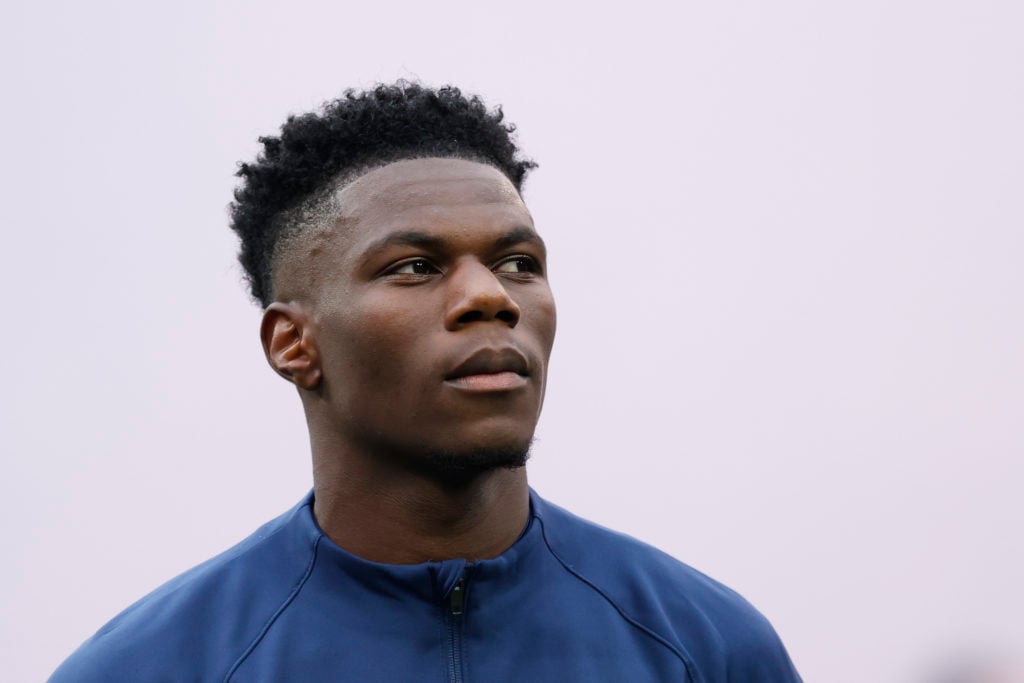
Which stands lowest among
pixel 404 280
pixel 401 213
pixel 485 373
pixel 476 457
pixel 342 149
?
pixel 476 457

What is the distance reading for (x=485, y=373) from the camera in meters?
2.88

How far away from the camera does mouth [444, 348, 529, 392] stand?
9.37 feet

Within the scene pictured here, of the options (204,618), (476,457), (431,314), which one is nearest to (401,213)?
(431,314)

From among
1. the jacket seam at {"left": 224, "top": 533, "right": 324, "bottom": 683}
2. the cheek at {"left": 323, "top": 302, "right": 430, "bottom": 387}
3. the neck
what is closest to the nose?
the cheek at {"left": 323, "top": 302, "right": 430, "bottom": 387}

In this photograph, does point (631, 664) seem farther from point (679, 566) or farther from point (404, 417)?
point (404, 417)

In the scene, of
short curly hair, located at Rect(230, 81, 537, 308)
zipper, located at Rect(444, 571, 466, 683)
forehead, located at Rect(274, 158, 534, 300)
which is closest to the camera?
zipper, located at Rect(444, 571, 466, 683)

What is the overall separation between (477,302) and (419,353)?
7.4 inches

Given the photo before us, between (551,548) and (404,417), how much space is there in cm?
58

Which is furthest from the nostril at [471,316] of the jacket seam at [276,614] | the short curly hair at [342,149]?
the jacket seam at [276,614]

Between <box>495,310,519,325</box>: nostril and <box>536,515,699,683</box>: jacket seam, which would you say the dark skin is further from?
<box>536,515,699,683</box>: jacket seam

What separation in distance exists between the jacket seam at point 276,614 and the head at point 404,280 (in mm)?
284

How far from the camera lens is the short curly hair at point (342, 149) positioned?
3312mm

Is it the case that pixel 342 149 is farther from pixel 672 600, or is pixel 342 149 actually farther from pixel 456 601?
pixel 672 600

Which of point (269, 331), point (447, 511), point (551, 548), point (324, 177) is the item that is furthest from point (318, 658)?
point (324, 177)
